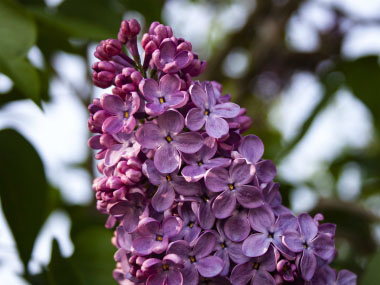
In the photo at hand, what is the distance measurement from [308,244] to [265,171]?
0.12 metres

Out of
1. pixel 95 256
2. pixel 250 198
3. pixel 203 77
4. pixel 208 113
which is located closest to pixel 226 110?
pixel 208 113

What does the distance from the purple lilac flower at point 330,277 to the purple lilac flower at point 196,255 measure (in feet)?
0.53

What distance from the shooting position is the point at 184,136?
702 millimetres

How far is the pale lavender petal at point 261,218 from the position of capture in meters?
0.68

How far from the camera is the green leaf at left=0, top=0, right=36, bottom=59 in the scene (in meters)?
0.91

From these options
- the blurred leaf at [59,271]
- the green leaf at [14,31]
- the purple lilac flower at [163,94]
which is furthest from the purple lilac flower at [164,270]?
the green leaf at [14,31]

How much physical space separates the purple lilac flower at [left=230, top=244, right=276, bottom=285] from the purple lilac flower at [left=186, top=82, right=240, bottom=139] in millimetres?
185

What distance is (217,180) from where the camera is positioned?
676 millimetres

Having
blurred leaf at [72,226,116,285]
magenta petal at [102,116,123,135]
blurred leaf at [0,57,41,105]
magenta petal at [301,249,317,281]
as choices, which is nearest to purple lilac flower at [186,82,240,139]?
magenta petal at [102,116,123,135]

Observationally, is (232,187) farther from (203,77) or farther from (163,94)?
(203,77)

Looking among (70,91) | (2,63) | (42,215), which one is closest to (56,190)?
(70,91)

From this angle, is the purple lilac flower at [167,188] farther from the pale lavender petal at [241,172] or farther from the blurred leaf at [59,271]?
the blurred leaf at [59,271]

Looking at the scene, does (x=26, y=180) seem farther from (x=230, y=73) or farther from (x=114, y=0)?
(x=230, y=73)

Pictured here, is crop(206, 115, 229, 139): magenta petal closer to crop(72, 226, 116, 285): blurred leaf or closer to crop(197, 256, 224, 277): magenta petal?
crop(197, 256, 224, 277): magenta petal
